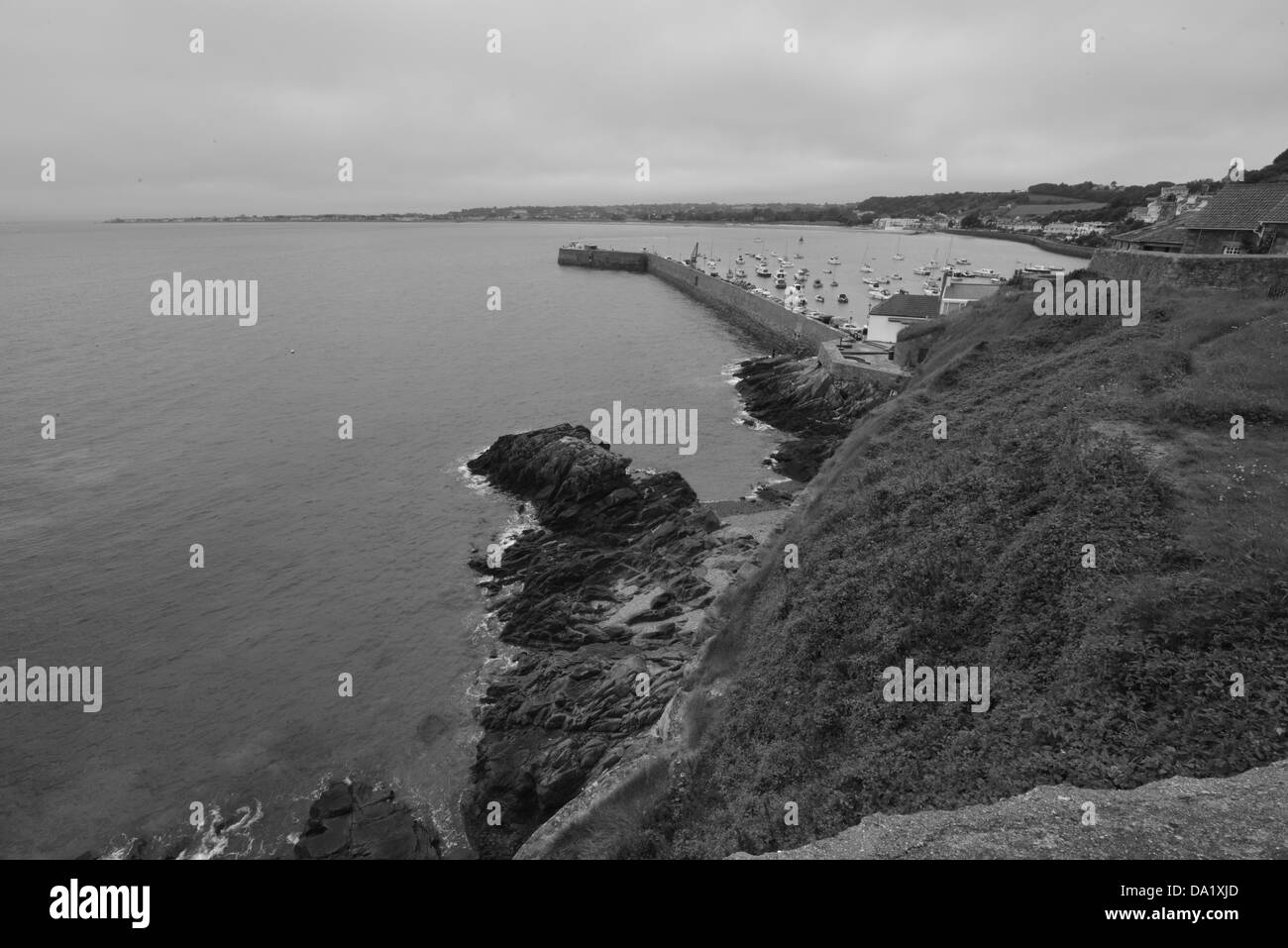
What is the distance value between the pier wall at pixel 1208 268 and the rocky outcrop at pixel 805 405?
47.2 feet

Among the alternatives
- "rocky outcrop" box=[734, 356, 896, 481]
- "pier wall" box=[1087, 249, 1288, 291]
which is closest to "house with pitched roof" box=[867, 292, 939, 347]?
"rocky outcrop" box=[734, 356, 896, 481]

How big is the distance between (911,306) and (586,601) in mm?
37229

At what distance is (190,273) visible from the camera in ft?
375

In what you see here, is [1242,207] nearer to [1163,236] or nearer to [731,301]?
[1163,236]

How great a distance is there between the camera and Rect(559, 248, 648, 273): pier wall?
431 feet

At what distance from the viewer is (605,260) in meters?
135

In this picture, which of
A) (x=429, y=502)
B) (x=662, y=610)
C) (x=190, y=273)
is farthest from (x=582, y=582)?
(x=190, y=273)

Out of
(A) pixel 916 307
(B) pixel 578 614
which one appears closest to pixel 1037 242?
(A) pixel 916 307

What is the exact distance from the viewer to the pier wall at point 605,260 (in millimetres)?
131250

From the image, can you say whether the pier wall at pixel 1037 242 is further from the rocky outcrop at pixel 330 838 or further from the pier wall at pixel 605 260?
the rocky outcrop at pixel 330 838
